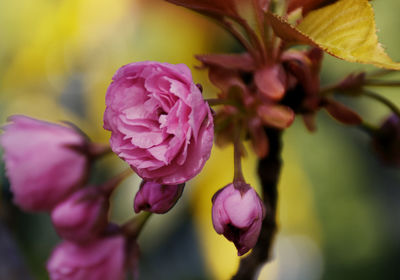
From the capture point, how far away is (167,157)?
13.4 inches

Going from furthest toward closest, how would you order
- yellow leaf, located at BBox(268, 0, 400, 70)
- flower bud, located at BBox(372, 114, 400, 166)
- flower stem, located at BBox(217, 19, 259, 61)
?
flower bud, located at BBox(372, 114, 400, 166)
flower stem, located at BBox(217, 19, 259, 61)
yellow leaf, located at BBox(268, 0, 400, 70)

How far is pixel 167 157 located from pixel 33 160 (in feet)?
0.70

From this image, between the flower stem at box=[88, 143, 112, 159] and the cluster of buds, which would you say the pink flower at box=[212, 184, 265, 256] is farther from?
the flower stem at box=[88, 143, 112, 159]

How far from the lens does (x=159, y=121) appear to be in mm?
365

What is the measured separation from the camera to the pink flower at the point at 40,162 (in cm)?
49

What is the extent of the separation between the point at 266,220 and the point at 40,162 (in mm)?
241

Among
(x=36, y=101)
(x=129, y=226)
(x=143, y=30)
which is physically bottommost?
(x=36, y=101)

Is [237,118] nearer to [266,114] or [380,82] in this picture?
[266,114]

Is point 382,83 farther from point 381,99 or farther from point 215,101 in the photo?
point 215,101

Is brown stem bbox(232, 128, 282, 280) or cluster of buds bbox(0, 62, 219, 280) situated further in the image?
brown stem bbox(232, 128, 282, 280)

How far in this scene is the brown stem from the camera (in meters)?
0.52

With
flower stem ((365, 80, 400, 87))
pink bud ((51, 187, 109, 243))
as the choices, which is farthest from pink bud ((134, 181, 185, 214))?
flower stem ((365, 80, 400, 87))

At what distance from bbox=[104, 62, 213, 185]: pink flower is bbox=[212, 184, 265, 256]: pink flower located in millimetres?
47

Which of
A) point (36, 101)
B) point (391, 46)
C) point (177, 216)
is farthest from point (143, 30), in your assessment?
point (391, 46)
